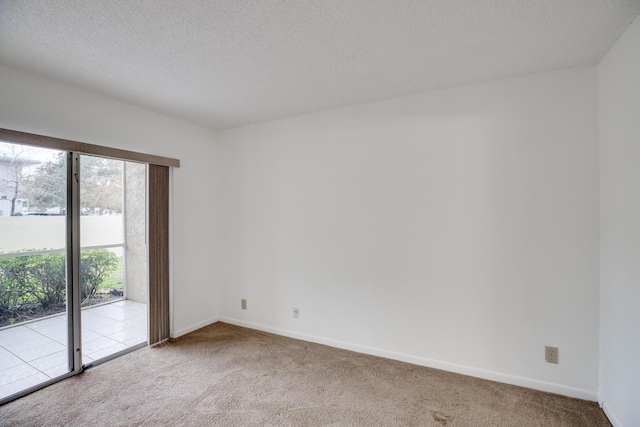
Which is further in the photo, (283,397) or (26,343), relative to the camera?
(26,343)

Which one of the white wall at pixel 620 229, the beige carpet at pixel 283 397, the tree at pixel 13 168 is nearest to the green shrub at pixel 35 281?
the tree at pixel 13 168

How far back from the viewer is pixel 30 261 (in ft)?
7.95

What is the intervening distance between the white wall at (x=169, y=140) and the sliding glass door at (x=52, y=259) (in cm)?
26

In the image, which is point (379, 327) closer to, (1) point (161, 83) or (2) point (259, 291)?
(2) point (259, 291)

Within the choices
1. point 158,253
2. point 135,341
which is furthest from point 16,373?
point 158,253

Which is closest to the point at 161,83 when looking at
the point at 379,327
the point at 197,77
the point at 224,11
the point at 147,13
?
the point at 197,77

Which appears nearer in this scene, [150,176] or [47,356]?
[47,356]

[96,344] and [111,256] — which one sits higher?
[111,256]

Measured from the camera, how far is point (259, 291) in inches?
142

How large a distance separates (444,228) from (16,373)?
3.78 meters

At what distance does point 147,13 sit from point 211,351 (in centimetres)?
287

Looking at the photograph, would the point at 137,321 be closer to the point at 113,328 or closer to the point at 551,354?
the point at 113,328

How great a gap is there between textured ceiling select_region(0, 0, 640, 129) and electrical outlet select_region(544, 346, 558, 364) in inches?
83.8

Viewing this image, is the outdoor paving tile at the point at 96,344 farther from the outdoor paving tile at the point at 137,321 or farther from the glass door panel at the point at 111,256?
the outdoor paving tile at the point at 137,321
